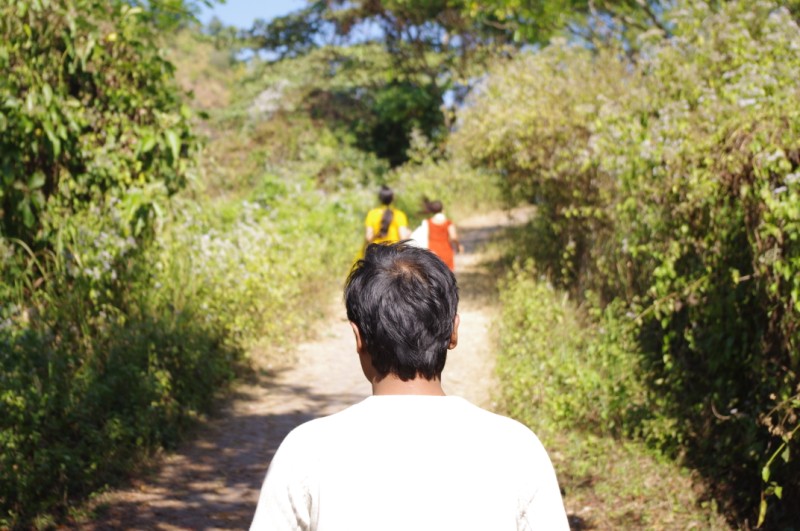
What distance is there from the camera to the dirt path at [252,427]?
585 centimetres

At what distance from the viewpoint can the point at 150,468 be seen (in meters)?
6.50

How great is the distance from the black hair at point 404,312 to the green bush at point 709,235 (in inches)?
133

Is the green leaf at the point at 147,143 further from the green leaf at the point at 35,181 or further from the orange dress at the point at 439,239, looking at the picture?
the orange dress at the point at 439,239

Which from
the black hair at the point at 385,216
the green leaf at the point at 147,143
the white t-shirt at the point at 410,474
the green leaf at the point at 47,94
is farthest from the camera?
the black hair at the point at 385,216

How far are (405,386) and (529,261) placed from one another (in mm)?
10002

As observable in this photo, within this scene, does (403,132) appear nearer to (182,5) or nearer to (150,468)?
(182,5)

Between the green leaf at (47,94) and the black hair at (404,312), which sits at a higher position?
the green leaf at (47,94)

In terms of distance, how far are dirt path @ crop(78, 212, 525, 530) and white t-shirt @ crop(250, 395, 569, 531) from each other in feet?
13.4

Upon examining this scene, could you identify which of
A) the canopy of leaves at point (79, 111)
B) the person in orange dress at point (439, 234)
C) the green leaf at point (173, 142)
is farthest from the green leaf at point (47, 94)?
the person in orange dress at point (439, 234)

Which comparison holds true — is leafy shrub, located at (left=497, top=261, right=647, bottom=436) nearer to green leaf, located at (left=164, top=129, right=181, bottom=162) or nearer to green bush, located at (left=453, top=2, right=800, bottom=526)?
green bush, located at (left=453, top=2, right=800, bottom=526)

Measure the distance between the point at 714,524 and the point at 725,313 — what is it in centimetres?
142

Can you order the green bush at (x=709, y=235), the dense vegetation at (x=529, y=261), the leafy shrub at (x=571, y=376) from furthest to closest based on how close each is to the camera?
1. the leafy shrub at (x=571, y=376)
2. the dense vegetation at (x=529, y=261)
3. the green bush at (x=709, y=235)

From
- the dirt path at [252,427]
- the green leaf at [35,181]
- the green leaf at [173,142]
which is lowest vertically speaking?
the dirt path at [252,427]

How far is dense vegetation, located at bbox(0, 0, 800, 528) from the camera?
5.63 metres
